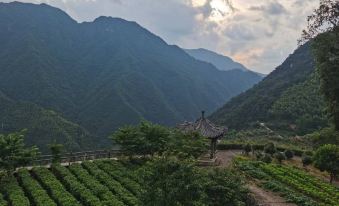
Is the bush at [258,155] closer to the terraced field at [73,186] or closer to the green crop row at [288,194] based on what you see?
the green crop row at [288,194]

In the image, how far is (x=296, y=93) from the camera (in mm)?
98688

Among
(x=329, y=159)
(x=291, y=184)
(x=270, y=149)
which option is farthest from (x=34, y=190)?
(x=270, y=149)

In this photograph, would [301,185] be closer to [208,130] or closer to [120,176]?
[208,130]

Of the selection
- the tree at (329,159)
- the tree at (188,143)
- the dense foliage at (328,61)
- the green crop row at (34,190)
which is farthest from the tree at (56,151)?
the dense foliage at (328,61)

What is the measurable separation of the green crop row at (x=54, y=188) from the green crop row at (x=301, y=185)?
16.2m

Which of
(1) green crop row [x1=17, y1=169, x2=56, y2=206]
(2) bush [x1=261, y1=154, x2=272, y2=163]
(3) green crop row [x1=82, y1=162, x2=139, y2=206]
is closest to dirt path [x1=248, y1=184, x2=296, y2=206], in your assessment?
(3) green crop row [x1=82, y1=162, x2=139, y2=206]

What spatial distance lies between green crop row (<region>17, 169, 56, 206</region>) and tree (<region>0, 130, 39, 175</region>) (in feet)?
2.61

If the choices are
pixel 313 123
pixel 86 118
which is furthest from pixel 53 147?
pixel 86 118

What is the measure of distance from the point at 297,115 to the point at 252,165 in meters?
54.7

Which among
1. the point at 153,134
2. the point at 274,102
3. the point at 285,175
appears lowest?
the point at 285,175

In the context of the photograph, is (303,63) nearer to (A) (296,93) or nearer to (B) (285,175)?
(A) (296,93)

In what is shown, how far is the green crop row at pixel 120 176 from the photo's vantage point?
2872 centimetres

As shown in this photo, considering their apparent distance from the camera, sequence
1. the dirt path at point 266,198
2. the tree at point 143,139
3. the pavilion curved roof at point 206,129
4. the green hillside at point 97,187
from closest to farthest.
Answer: the green hillside at point 97,187
the dirt path at point 266,198
the tree at point 143,139
the pavilion curved roof at point 206,129

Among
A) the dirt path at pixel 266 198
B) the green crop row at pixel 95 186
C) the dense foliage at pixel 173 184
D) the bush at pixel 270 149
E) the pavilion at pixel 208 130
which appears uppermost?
the pavilion at pixel 208 130
